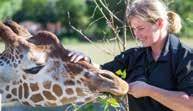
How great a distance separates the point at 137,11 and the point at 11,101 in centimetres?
87

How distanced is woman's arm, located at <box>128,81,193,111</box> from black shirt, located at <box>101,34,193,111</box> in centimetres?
6

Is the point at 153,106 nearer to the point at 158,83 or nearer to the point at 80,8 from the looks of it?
the point at 158,83

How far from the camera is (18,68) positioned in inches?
145

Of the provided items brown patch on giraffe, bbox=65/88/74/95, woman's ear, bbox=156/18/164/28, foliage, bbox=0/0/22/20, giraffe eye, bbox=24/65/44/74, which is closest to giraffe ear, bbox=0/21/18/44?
giraffe eye, bbox=24/65/44/74

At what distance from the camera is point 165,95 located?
11.9 ft

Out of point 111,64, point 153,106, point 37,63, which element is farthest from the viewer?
point 111,64

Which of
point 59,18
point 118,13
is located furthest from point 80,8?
point 118,13

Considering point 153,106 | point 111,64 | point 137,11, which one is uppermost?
point 137,11

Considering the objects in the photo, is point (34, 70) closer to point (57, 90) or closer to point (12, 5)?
point (57, 90)

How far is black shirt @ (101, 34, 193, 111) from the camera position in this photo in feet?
12.1

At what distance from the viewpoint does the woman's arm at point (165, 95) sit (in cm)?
360

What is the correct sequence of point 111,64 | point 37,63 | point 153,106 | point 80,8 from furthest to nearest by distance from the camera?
point 80,8
point 111,64
point 153,106
point 37,63

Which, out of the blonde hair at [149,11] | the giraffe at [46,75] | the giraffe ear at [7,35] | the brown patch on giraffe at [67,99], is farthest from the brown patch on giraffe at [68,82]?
the blonde hair at [149,11]

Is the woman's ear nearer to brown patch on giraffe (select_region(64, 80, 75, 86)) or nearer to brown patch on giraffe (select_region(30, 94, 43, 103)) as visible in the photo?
brown patch on giraffe (select_region(64, 80, 75, 86))
